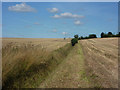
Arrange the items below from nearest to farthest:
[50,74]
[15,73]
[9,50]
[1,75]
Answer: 1. [1,75]
2. [15,73]
3. [9,50]
4. [50,74]

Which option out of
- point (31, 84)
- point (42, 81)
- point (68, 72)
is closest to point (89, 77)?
point (68, 72)

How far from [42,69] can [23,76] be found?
7.22 feet

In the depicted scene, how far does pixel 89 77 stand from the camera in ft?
30.3

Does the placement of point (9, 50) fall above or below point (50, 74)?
above

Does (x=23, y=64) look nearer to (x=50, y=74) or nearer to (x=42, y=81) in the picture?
(x=42, y=81)

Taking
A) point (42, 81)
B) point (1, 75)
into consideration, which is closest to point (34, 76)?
point (42, 81)

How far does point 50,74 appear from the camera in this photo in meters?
9.66

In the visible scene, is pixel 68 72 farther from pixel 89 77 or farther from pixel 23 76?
pixel 23 76

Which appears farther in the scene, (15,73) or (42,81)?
(42,81)

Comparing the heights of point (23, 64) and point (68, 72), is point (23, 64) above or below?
above

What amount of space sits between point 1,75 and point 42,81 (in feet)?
8.06

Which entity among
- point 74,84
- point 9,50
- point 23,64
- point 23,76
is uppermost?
point 9,50

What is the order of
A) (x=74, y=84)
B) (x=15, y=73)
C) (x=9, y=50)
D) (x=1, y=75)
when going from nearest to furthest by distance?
(x=1, y=75)
(x=15, y=73)
(x=74, y=84)
(x=9, y=50)

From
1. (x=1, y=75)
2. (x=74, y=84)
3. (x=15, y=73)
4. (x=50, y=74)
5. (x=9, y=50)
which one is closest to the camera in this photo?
(x=1, y=75)
